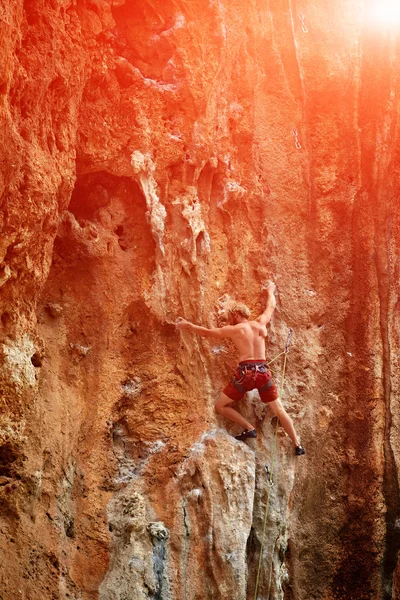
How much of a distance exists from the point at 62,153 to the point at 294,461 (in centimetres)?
385

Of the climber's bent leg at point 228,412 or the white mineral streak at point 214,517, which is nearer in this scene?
the white mineral streak at point 214,517

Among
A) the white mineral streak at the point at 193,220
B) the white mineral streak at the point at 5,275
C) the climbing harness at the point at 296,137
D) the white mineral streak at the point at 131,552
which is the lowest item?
the white mineral streak at the point at 131,552

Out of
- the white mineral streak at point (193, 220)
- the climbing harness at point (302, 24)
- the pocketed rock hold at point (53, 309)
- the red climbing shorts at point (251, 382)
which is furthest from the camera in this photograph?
the climbing harness at point (302, 24)

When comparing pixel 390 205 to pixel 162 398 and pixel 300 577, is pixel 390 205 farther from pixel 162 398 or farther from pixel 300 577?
pixel 300 577

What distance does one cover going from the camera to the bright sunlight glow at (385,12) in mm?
8867

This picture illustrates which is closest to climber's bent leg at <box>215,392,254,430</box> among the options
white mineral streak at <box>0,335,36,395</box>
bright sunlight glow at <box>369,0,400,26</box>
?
white mineral streak at <box>0,335,36,395</box>

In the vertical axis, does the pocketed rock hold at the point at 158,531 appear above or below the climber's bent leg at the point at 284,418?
below

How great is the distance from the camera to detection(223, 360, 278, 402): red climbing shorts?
672 centimetres

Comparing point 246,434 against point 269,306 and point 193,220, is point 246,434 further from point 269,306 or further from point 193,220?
point 193,220

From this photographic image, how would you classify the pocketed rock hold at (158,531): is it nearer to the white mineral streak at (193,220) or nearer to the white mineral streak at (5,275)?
the white mineral streak at (5,275)

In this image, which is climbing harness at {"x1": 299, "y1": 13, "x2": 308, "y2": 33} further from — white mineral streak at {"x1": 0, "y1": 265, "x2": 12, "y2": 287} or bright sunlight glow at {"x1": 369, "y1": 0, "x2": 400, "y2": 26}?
white mineral streak at {"x1": 0, "y1": 265, "x2": 12, "y2": 287}

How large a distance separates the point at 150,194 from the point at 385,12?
435cm

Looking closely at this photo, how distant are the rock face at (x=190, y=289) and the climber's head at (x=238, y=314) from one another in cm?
24

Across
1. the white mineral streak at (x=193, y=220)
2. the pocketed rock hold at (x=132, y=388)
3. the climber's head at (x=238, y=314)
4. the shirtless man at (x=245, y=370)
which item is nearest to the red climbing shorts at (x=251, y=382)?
the shirtless man at (x=245, y=370)
